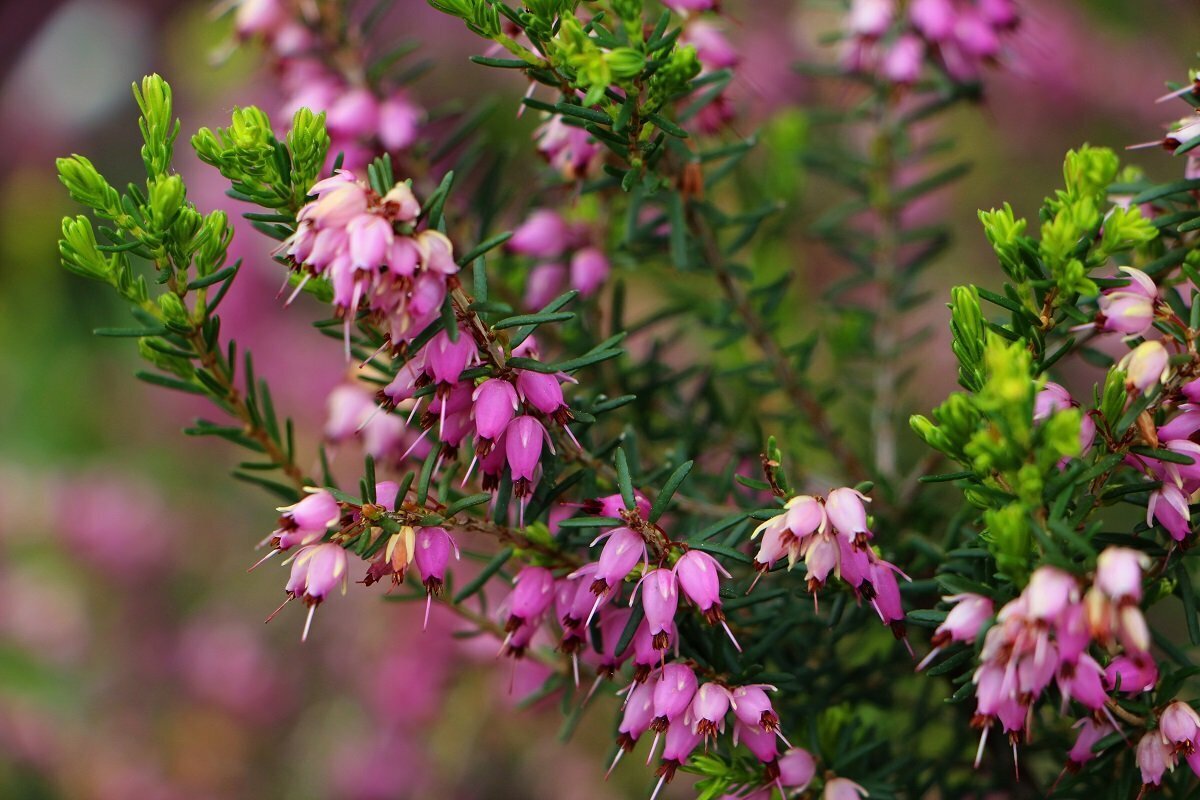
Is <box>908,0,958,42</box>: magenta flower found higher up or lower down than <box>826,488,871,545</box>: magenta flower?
higher up

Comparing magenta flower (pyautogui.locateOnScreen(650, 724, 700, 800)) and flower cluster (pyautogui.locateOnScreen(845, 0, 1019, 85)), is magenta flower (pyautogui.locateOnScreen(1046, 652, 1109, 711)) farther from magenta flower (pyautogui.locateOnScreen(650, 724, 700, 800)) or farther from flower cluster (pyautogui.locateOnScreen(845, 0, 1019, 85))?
flower cluster (pyautogui.locateOnScreen(845, 0, 1019, 85))

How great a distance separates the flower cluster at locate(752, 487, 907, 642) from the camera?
677 mm

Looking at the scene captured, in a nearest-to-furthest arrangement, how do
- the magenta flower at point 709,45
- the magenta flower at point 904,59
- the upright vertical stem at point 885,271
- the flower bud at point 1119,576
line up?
1. the flower bud at point 1119,576
2. the magenta flower at point 709,45
3. the magenta flower at point 904,59
4. the upright vertical stem at point 885,271

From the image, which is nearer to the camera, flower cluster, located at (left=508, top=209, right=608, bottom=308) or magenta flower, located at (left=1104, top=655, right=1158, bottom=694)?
magenta flower, located at (left=1104, top=655, right=1158, bottom=694)

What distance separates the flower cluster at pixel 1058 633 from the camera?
550mm

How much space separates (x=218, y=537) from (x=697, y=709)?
245cm

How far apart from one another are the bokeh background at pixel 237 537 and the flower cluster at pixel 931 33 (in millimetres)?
405

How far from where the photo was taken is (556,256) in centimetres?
113

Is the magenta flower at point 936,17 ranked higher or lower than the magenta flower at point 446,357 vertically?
lower

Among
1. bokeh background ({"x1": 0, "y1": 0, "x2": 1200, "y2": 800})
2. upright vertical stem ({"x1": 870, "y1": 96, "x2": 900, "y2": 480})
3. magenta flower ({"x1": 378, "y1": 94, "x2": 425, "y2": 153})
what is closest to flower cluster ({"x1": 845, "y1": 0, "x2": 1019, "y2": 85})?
upright vertical stem ({"x1": 870, "y1": 96, "x2": 900, "y2": 480})

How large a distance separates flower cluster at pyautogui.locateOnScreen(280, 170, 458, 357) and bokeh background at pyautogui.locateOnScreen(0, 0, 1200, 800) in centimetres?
104

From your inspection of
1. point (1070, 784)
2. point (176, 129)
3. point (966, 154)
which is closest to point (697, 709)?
point (1070, 784)

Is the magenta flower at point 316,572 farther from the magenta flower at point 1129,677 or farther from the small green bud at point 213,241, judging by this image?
the magenta flower at point 1129,677

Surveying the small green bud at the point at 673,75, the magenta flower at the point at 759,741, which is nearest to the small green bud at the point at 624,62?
the small green bud at the point at 673,75
